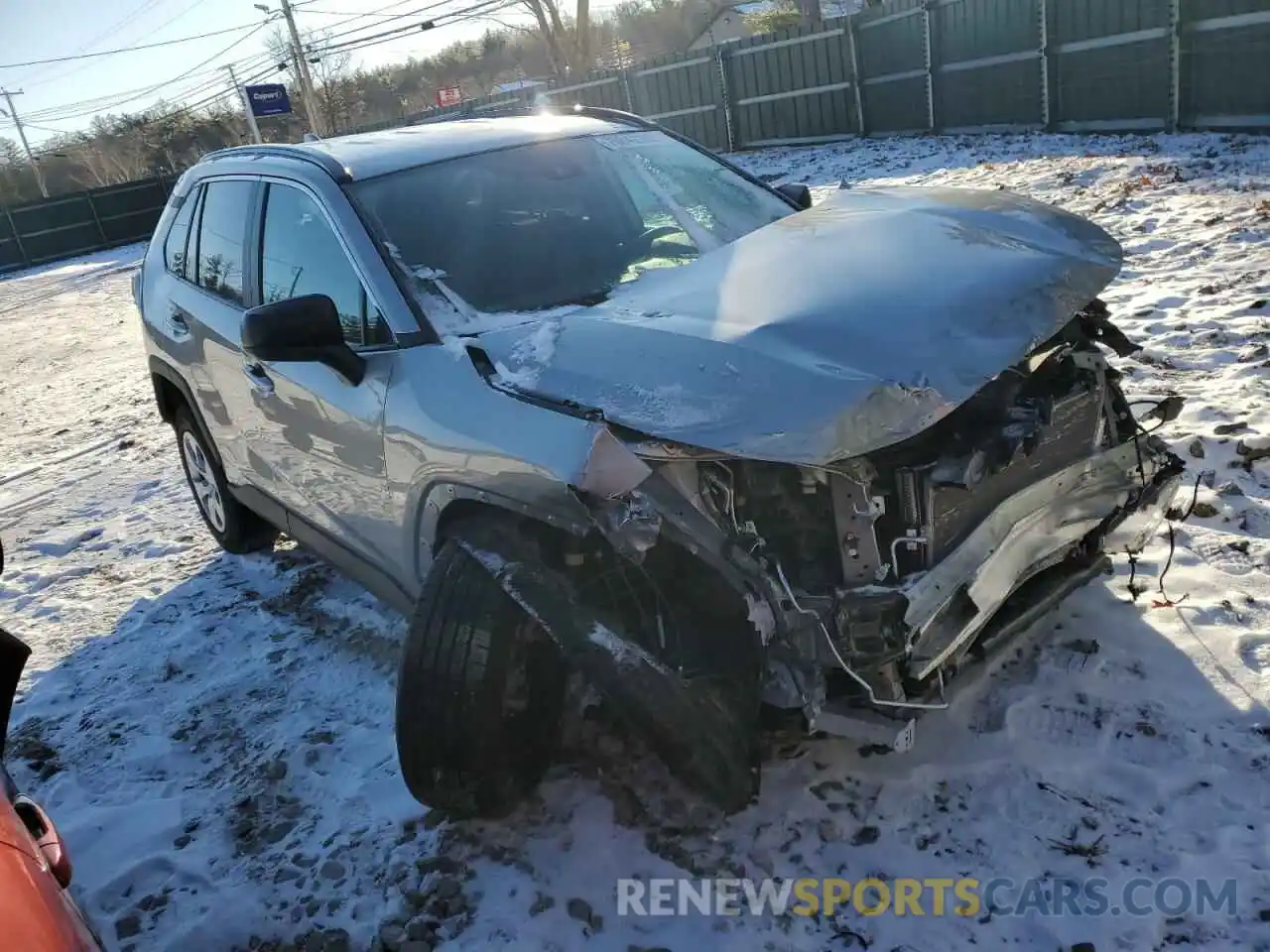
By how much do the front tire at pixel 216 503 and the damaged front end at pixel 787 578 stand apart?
9.05 feet

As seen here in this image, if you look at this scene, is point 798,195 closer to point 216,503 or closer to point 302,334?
point 302,334

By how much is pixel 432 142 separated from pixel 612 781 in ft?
7.89

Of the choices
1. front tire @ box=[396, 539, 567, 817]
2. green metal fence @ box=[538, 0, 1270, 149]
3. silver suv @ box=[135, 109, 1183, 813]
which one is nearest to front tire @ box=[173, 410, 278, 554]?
silver suv @ box=[135, 109, 1183, 813]

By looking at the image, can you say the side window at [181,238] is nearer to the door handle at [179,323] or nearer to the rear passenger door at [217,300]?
the rear passenger door at [217,300]

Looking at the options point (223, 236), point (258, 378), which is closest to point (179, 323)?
point (223, 236)

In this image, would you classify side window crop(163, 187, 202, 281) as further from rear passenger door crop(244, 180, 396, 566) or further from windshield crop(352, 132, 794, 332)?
windshield crop(352, 132, 794, 332)

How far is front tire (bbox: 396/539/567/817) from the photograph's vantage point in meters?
2.68

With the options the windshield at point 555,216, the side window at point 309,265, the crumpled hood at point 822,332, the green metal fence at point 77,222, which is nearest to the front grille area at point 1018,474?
the crumpled hood at point 822,332

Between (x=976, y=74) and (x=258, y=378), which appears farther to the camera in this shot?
(x=976, y=74)

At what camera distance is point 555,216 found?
3.58m

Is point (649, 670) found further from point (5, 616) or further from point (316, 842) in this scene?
point (5, 616)

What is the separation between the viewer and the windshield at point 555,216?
324cm

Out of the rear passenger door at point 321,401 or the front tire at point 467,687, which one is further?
the rear passenger door at point 321,401

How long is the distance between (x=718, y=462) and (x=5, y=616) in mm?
4309
